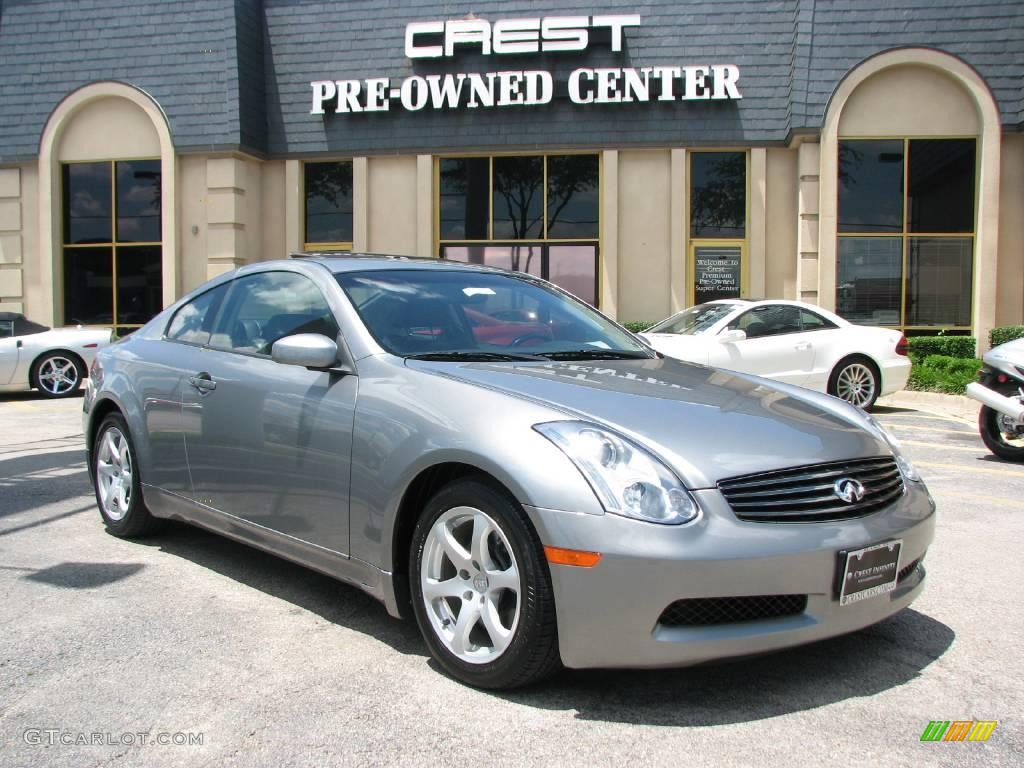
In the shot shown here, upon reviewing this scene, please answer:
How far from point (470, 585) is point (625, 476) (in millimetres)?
690

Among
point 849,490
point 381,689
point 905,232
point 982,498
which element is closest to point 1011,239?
point 905,232

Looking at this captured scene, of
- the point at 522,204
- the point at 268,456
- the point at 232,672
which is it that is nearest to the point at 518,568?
the point at 232,672

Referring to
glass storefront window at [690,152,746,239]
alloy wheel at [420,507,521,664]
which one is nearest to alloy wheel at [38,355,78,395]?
glass storefront window at [690,152,746,239]

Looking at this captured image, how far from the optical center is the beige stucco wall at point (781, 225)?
17.3 metres

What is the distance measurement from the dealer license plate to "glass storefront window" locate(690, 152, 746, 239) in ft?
49.0

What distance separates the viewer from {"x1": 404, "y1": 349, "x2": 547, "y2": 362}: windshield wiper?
12.3 feet

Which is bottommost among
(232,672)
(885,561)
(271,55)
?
(232,672)

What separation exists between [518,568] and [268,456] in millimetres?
1496

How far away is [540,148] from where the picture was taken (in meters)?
17.5

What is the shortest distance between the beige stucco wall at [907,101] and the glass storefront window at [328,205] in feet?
30.7

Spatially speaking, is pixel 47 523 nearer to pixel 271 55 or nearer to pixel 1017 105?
pixel 271 55

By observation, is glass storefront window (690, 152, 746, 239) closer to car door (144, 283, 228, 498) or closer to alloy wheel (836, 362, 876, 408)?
alloy wheel (836, 362, 876, 408)

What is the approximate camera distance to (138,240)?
61.8 feet

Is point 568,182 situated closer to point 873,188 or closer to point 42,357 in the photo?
point 873,188
